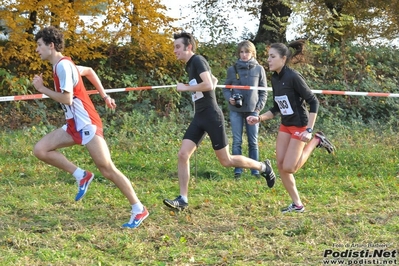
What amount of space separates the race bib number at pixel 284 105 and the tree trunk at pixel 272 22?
30.3 feet

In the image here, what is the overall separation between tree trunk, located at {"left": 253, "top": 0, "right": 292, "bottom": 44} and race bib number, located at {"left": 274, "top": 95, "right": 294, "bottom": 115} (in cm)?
924

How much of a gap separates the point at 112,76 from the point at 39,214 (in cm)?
850

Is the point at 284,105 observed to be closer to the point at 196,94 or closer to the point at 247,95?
the point at 196,94

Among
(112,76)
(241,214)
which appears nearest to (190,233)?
(241,214)

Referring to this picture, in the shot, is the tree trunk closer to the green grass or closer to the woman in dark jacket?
the green grass

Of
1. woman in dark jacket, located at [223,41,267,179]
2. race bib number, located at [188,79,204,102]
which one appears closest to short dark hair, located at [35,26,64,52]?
race bib number, located at [188,79,204,102]

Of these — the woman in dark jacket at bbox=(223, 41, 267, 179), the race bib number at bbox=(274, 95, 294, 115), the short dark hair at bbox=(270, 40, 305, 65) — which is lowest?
the woman in dark jacket at bbox=(223, 41, 267, 179)

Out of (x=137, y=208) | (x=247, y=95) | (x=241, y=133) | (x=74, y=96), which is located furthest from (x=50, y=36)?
(x=241, y=133)

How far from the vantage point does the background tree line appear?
12680 millimetres

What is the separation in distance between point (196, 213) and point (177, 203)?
24cm

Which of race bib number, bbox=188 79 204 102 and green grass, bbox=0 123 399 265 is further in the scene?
race bib number, bbox=188 79 204 102

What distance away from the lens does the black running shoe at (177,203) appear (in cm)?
664

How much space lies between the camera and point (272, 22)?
52.0 ft

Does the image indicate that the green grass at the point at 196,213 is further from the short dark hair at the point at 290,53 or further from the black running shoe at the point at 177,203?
the short dark hair at the point at 290,53
